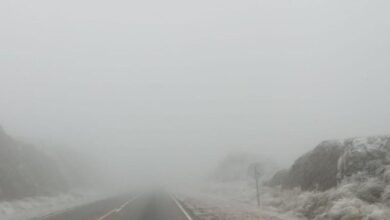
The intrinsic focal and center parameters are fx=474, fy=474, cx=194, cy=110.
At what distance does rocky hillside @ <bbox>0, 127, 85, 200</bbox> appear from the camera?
36250mm

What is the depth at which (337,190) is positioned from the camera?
20656 mm

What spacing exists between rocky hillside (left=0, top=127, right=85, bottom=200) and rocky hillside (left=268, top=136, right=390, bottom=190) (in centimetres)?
2057

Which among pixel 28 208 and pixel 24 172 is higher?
pixel 24 172

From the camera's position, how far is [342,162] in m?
23.1

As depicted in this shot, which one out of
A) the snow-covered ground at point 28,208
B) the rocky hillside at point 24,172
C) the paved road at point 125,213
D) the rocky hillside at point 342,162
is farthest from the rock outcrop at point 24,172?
the rocky hillside at point 342,162

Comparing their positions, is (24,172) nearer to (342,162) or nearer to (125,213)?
(125,213)

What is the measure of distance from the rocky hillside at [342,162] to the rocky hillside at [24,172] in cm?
2057

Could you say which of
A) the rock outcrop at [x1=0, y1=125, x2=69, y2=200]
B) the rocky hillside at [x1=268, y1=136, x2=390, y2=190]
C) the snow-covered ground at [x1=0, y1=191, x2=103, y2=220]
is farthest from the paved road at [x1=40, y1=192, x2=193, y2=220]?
the rock outcrop at [x1=0, y1=125, x2=69, y2=200]

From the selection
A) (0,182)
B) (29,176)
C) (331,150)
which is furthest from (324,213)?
(29,176)

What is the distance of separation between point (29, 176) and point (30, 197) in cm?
541

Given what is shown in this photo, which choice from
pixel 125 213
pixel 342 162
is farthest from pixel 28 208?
pixel 342 162

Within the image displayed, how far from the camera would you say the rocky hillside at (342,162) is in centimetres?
2083

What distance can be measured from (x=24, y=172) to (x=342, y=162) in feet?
96.7

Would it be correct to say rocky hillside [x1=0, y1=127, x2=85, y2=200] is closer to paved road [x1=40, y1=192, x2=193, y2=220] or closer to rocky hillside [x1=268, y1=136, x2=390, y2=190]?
paved road [x1=40, y1=192, x2=193, y2=220]
